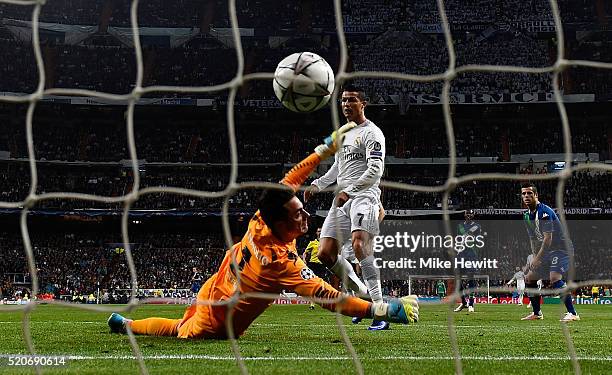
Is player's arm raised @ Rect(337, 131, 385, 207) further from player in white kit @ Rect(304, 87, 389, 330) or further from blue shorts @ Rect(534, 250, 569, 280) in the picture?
blue shorts @ Rect(534, 250, 569, 280)

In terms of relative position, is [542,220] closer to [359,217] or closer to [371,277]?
[371,277]

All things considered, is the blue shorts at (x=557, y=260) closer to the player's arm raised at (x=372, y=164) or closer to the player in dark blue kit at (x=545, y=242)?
the player in dark blue kit at (x=545, y=242)

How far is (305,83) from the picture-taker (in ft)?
17.3

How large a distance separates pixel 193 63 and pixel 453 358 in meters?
30.0

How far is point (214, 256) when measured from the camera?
2989cm

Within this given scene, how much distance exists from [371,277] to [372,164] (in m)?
1.11

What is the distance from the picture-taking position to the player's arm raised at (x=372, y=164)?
249 inches

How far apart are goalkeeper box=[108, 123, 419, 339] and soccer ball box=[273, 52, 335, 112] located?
38cm

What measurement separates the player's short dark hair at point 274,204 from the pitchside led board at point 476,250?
18.8m

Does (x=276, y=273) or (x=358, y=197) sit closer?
(x=276, y=273)

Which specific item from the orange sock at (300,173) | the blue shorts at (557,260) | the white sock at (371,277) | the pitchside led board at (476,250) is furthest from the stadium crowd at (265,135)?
the orange sock at (300,173)

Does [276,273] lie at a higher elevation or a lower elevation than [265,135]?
higher

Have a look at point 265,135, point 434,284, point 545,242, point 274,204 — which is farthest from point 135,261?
point 274,204

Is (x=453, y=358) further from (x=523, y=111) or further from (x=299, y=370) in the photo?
(x=523, y=111)
